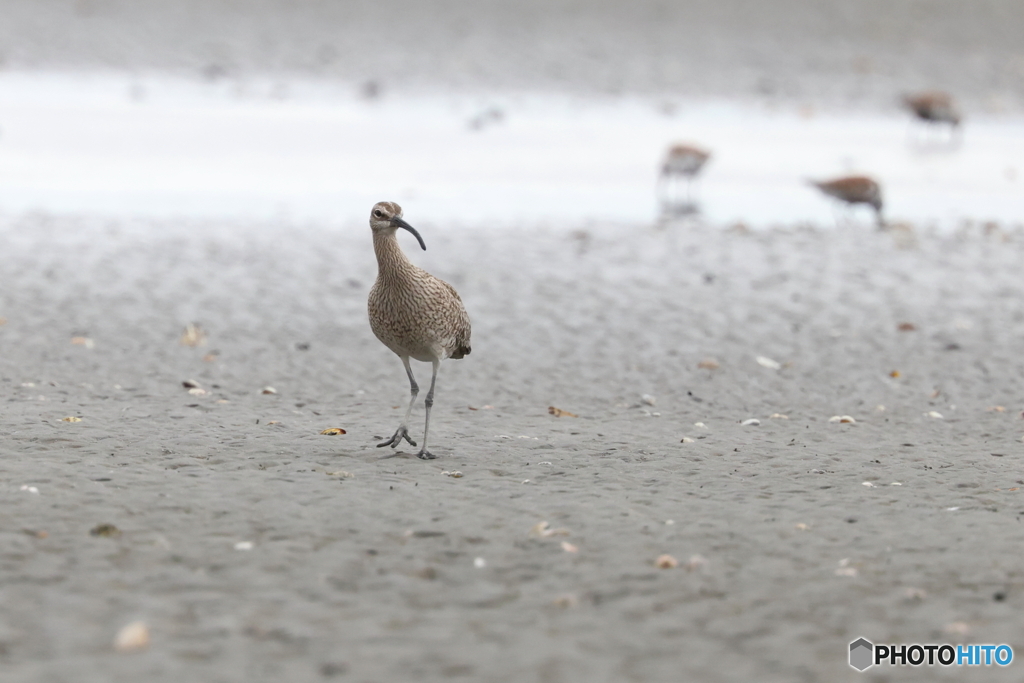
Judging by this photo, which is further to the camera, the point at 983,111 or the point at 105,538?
the point at 983,111

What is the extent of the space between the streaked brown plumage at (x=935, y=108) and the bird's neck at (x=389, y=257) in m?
16.3

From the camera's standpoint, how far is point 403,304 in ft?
20.7

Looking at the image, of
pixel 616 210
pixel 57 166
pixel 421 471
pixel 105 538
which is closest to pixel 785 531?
pixel 421 471

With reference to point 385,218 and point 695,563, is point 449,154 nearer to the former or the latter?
point 385,218

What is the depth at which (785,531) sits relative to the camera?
5230 millimetres

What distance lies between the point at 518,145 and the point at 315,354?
981 cm

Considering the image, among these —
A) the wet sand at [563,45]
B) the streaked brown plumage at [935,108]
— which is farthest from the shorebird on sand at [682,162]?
the wet sand at [563,45]

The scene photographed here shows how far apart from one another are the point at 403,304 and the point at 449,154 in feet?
36.7

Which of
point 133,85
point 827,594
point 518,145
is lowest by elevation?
point 827,594

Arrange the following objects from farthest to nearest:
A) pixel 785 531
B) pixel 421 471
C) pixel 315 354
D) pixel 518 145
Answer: pixel 518 145 < pixel 315 354 < pixel 421 471 < pixel 785 531

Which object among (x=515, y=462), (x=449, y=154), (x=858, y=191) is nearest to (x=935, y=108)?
(x=858, y=191)

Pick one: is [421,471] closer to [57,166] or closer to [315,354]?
[315,354]

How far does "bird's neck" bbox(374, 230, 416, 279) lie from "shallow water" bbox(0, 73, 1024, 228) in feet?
22.3

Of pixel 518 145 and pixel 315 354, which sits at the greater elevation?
pixel 518 145
